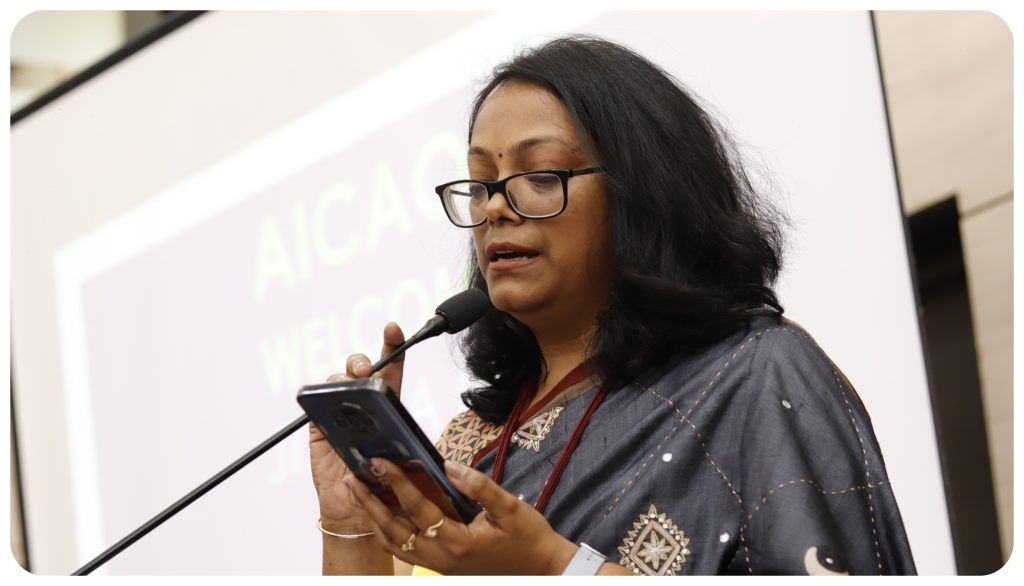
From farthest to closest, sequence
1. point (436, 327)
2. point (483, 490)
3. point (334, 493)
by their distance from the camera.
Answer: point (334, 493) < point (436, 327) < point (483, 490)

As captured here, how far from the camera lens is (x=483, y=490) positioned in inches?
46.6

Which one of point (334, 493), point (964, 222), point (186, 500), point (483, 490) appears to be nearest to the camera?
point (483, 490)

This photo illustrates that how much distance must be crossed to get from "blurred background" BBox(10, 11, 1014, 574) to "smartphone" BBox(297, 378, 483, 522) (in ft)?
5.93

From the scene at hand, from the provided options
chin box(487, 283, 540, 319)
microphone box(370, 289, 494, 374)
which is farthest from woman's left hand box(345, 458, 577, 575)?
chin box(487, 283, 540, 319)

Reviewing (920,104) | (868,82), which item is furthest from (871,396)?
(920,104)

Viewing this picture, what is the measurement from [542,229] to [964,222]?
162 cm

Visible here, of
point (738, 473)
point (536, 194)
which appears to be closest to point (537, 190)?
point (536, 194)

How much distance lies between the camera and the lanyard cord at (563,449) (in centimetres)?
150

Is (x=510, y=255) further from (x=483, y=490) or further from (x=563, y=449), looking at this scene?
(x=483, y=490)

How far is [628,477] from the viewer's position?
1.44 metres

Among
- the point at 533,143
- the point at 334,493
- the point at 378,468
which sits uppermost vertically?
the point at 533,143

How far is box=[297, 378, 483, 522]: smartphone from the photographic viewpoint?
1.17 m

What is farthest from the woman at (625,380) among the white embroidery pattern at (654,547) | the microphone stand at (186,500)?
the microphone stand at (186,500)

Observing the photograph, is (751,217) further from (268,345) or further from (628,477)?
(268,345)
